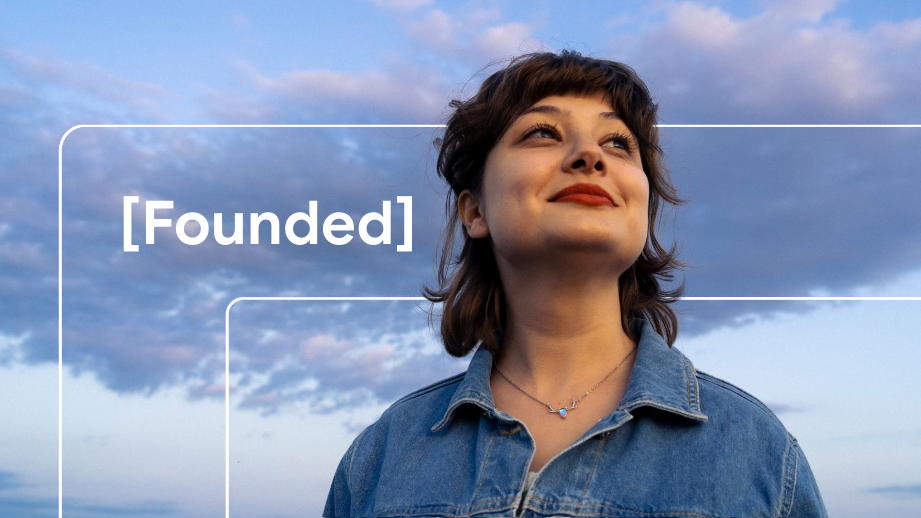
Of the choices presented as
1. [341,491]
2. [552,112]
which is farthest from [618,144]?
[341,491]

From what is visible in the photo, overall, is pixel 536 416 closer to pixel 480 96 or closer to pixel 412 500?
pixel 412 500

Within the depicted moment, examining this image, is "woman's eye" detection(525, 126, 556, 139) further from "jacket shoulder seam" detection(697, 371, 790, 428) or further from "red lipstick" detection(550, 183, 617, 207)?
"jacket shoulder seam" detection(697, 371, 790, 428)

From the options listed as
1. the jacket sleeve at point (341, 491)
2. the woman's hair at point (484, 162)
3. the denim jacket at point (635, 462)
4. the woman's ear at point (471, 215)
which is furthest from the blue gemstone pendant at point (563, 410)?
the jacket sleeve at point (341, 491)

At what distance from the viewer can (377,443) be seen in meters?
2.85

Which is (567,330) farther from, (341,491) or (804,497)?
(341,491)

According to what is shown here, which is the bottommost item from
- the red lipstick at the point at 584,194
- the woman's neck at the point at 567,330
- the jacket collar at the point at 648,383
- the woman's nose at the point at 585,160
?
the jacket collar at the point at 648,383

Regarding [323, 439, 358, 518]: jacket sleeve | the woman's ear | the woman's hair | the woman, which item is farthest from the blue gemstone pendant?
[323, 439, 358, 518]: jacket sleeve

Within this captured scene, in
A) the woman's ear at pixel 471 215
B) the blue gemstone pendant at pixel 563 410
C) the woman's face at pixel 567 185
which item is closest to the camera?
the woman's face at pixel 567 185

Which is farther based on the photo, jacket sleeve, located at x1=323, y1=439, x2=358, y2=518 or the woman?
jacket sleeve, located at x1=323, y1=439, x2=358, y2=518

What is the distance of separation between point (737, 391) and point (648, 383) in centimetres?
30

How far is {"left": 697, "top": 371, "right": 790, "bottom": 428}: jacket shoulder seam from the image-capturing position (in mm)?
2439

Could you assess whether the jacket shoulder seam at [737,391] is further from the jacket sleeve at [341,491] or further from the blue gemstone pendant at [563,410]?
the jacket sleeve at [341,491]

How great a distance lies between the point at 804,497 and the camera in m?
2.26

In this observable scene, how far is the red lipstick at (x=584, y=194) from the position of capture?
→ 237 cm
